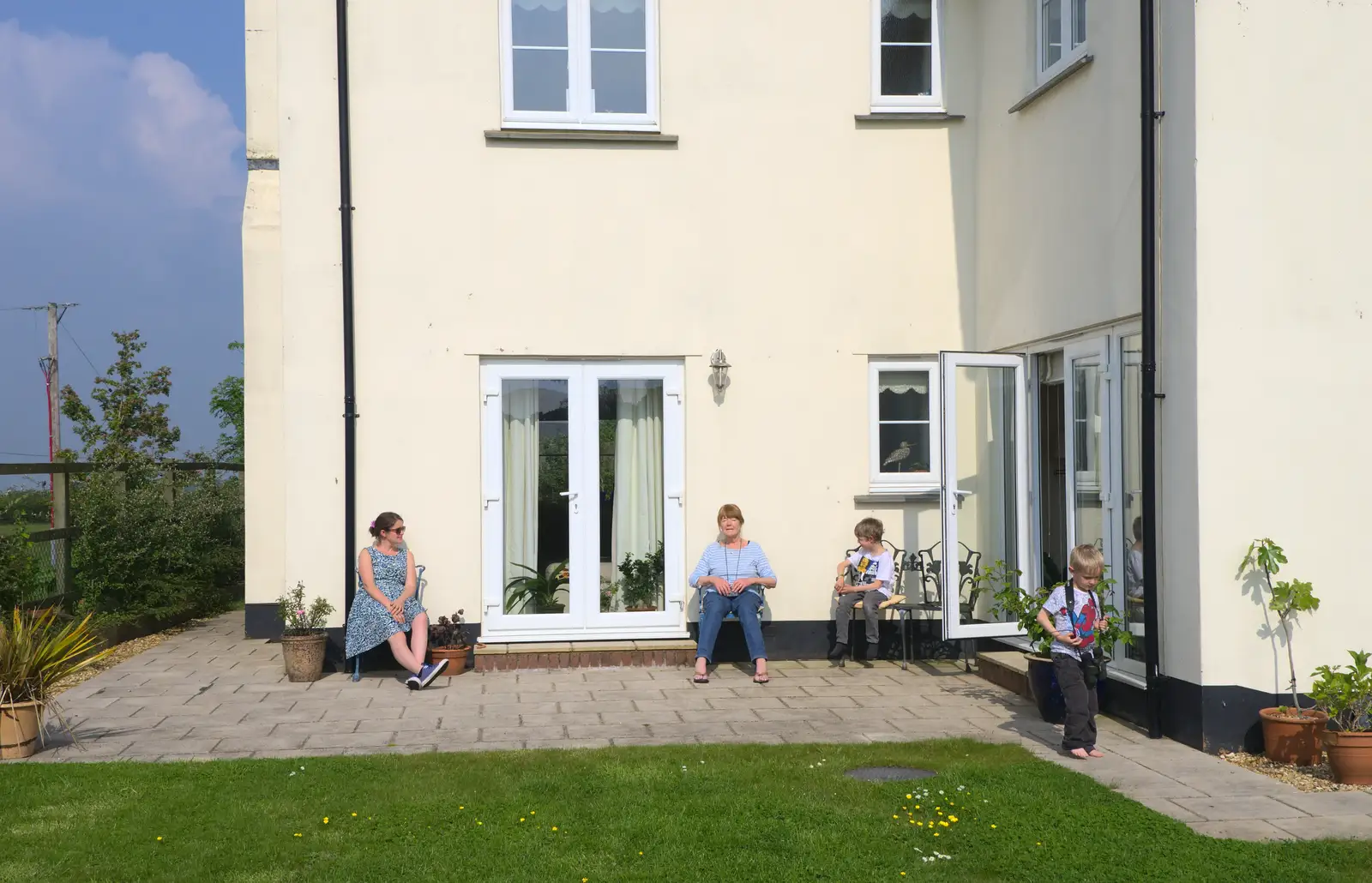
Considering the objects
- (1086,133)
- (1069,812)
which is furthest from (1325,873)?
(1086,133)

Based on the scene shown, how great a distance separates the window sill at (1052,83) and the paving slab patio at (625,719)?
4.01 m

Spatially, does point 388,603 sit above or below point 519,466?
below

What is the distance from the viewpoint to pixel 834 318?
9.83 metres

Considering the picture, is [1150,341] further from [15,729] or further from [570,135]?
[15,729]

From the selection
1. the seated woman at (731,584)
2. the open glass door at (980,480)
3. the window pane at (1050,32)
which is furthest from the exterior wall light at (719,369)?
the window pane at (1050,32)

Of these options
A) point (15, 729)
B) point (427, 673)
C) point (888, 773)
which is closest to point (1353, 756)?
point (888, 773)

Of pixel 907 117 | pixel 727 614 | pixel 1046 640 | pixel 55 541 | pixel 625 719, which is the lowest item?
pixel 625 719

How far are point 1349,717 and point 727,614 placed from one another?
4206 millimetres

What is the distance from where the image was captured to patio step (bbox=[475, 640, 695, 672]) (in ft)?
30.6

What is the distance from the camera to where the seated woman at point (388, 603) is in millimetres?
8977

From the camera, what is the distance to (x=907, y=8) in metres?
10.0

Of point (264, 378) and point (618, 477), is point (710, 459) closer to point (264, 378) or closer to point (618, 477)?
point (618, 477)

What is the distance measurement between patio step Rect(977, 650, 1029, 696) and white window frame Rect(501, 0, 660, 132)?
4632 mm

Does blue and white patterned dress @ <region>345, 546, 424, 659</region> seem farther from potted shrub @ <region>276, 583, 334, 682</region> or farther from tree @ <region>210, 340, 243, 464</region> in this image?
tree @ <region>210, 340, 243, 464</region>
